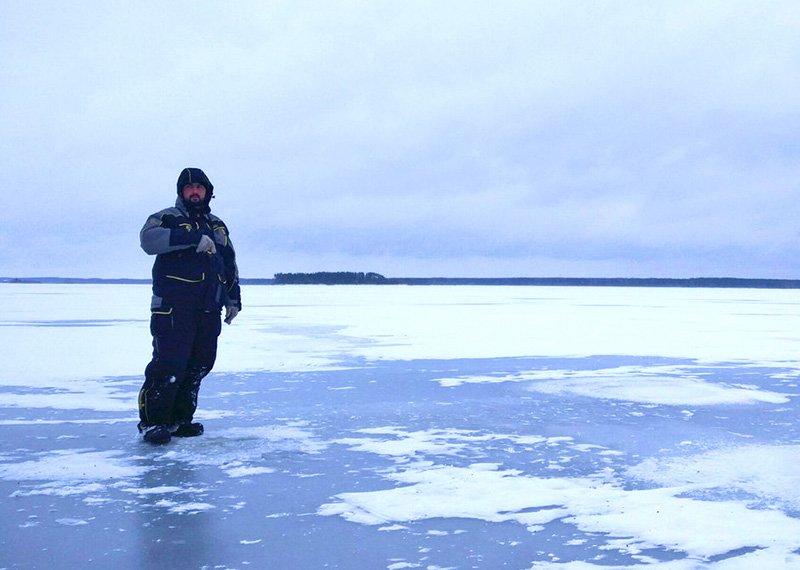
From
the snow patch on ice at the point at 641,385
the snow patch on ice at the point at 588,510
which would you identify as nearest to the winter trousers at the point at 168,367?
the snow patch on ice at the point at 588,510

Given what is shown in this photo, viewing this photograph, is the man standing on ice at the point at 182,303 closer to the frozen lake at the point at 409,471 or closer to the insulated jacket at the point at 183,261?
the insulated jacket at the point at 183,261

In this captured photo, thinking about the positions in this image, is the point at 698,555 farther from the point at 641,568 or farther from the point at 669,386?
the point at 669,386

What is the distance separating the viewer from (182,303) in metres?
4.68

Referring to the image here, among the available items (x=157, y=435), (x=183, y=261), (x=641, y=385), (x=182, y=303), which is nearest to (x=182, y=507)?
(x=157, y=435)

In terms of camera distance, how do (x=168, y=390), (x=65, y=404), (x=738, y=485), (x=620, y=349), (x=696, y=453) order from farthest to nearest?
1. (x=620, y=349)
2. (x=65, y=404)
3. (x=168, y=390)
4. (x=696, y=453)
5. (x=738, y=485)

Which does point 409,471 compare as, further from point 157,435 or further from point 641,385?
point 641,385

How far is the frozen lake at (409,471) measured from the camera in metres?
2.76

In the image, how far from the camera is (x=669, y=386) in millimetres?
7215

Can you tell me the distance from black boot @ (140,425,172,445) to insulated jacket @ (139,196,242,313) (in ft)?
2.22

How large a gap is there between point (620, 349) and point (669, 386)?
4.14 meters

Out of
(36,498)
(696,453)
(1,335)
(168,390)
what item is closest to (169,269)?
(168,390)

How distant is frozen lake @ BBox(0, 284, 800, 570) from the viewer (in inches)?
109

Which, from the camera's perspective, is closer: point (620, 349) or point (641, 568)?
point (641, 568)

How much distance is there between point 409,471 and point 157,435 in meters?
1.55
